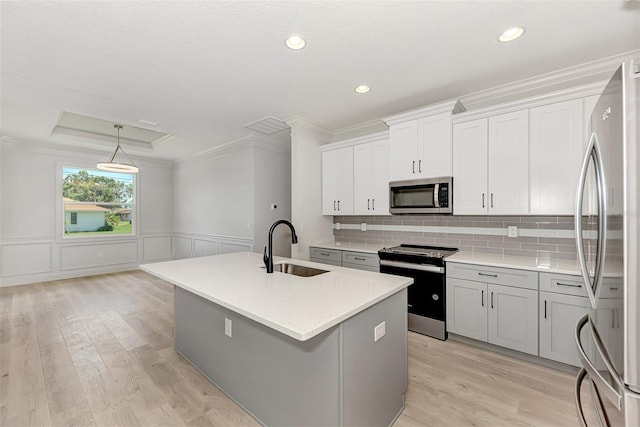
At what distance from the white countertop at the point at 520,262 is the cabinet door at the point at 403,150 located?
1.06 m

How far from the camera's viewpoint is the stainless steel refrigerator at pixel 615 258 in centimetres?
79

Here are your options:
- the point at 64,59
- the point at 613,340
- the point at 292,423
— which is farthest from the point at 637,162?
the point at 64,59

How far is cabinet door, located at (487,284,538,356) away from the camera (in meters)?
2.31

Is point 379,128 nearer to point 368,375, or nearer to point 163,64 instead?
point 163,64

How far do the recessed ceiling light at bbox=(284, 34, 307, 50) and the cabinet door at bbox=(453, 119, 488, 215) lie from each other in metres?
1.84

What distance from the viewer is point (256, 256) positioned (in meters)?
2.87

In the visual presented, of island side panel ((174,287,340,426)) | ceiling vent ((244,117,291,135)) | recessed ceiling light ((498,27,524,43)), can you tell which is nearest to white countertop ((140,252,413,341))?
island side panel ((174,287,340,426))

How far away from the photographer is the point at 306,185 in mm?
3951

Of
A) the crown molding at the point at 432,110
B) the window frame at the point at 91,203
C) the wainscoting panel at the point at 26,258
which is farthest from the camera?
the window frame at the point at 91,203

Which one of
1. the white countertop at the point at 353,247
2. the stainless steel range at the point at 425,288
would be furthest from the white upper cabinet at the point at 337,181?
the stainless steel range at the point at 425,288

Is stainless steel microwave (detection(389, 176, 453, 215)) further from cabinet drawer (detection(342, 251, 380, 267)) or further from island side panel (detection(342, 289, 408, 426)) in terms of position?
island side panel (detection(342, 289, 408, 426))

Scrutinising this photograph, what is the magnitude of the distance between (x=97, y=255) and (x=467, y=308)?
6.94m

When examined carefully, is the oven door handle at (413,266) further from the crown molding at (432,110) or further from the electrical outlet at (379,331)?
the crown molding at (432,110)

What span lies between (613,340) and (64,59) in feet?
12.6
